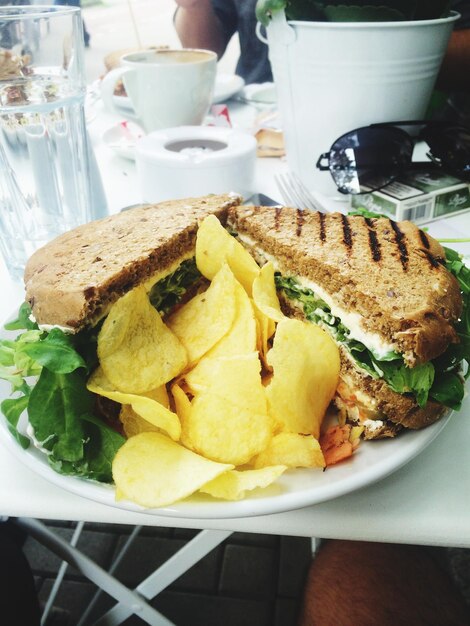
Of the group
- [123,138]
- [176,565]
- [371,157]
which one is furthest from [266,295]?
[123,138]

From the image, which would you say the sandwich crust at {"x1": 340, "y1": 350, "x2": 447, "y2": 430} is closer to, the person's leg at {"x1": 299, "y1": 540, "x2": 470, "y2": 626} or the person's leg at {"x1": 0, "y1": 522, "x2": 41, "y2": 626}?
the person's leg at {"x1": 299, "y1": 540, "x2": 470, "y2": 626}

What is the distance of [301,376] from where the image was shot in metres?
0.88

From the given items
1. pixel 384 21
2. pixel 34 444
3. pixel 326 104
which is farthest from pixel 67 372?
pixel 384 21

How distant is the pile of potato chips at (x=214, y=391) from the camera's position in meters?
0.74

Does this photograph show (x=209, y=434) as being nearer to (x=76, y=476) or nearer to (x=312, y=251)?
(x=76, y=476)

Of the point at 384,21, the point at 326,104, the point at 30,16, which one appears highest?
the point at 30,16

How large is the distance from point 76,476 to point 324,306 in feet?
2.06

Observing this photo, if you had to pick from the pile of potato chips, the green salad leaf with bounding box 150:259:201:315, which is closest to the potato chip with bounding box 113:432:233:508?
the pile of potato chips

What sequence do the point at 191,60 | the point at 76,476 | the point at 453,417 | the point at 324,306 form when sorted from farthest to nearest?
the point at 191,60
the point at 324,306
the point at 453,417
the point at 76,476

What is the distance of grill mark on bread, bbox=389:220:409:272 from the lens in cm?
105

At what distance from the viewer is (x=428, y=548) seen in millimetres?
1453

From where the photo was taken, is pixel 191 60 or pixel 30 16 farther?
pixel 191 60

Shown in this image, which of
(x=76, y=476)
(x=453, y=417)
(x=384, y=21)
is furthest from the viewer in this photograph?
(x=384, y=21)

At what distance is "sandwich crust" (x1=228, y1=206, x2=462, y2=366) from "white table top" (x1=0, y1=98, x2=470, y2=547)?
0.18m
